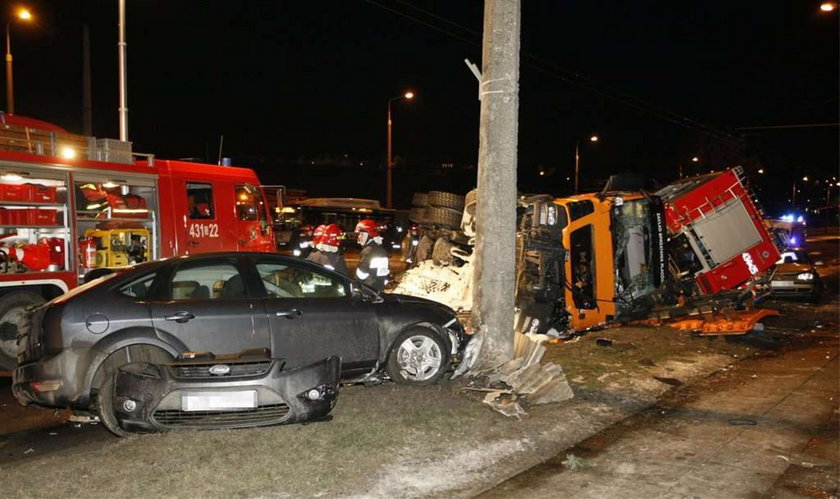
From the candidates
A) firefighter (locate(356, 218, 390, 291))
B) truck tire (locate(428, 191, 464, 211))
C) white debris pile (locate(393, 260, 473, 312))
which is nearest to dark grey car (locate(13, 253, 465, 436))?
firefighter (locate(356, 218, 390, 291))

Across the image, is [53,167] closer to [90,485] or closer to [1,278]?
[1,278]

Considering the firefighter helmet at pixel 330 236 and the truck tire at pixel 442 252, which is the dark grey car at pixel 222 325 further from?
the truck tire at pixel 442 252

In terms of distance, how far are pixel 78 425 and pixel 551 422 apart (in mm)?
4311

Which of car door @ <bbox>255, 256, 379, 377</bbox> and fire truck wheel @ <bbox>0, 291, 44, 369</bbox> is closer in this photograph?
car door @ <bbox>255, 256, 379, 377</bbox>

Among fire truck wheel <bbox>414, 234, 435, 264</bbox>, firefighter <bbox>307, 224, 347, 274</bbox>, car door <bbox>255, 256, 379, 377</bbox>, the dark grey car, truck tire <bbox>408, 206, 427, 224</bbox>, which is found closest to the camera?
the dark grey car

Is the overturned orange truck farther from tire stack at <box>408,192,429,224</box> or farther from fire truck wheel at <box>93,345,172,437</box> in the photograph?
fire truck wheel at <box>93,345,172,437</box>

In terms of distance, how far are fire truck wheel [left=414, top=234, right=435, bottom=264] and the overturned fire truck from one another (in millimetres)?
775

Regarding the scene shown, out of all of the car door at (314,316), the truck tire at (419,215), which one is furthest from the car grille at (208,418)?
the truck tire at (419,215)

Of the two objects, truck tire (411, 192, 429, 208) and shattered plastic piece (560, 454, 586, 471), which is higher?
truck tire (411, 192, 429, 208)

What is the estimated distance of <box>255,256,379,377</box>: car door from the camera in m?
6.13

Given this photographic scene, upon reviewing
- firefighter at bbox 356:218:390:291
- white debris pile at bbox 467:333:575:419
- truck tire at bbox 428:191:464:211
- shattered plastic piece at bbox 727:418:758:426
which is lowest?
shattered plastic piece at bbox 727:418:758:426

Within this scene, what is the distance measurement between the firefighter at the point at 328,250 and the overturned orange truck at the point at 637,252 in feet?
10.7

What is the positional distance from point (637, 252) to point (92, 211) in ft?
28.1

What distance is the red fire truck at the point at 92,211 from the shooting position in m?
8.47
